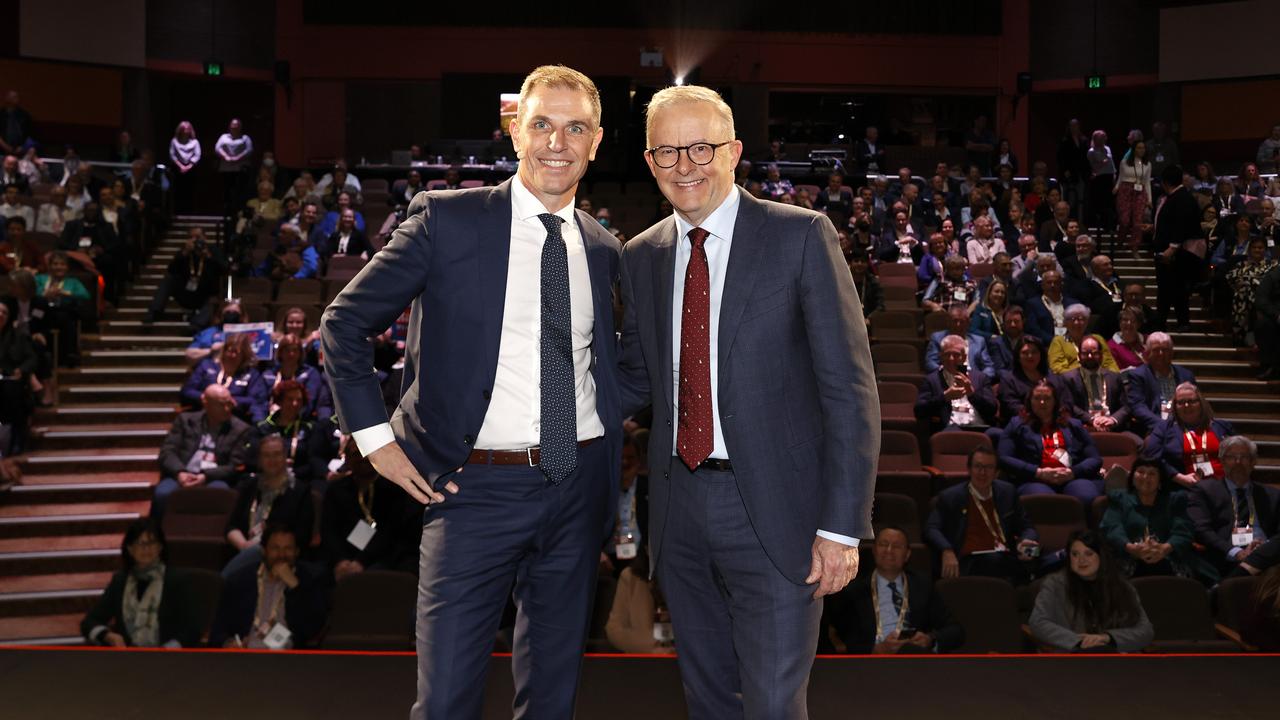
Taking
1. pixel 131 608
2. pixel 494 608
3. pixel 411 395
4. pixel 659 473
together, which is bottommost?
pixel 131 608

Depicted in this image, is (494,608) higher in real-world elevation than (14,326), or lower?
lower

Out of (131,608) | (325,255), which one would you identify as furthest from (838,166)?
(131,608)

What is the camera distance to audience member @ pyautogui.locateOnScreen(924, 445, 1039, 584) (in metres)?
5.56

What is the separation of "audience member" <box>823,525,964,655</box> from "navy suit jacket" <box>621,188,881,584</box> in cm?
268

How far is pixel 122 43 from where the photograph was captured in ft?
50.0

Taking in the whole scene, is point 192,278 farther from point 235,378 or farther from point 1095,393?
point 1095,393

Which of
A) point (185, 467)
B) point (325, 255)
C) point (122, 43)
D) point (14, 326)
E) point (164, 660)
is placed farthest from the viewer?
point (122, 43)

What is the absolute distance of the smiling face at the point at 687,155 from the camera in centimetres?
220

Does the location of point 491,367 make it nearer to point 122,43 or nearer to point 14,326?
point 14,326

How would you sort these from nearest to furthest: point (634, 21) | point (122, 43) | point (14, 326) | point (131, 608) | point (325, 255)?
point (131, 608) < point (14, 326) < point (325, 255) < point (122, 43) < point (634, 21)

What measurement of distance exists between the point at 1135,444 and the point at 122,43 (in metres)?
13.6

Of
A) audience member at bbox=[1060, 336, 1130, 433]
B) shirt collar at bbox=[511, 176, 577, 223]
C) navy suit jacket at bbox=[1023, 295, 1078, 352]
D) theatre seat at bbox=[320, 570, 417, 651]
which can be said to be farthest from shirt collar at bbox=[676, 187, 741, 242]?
navy suit jacket at bbox=[1023, 295, 1078, 352]

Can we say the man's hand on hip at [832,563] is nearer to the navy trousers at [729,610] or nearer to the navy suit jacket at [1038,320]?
the navy trousers at [729,610]

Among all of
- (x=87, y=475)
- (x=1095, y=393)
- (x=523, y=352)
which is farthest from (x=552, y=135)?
(x=87, y=475)
